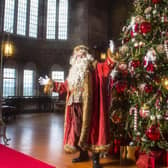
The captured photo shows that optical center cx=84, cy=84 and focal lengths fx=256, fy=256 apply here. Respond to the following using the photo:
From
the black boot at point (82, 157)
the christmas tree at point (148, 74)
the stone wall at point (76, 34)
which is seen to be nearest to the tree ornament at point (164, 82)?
the christmas tree at point (148, 74)

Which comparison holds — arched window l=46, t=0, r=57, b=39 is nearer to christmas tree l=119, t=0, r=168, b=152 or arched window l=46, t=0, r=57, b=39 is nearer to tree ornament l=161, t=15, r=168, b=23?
christmas tree l=119, t=0, r=168, b=152

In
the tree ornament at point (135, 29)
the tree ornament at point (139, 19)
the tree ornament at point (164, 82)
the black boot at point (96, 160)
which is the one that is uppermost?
the tree ornament at point (139, 19)

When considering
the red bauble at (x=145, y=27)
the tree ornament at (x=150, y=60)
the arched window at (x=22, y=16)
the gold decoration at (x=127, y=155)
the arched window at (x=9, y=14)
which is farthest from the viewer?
the arched window at (x=22, y=16)

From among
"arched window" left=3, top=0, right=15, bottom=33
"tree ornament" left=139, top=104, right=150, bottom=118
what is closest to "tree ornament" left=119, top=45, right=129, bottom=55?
"tree ornament" left=139, top=104, right=150, bottom=118

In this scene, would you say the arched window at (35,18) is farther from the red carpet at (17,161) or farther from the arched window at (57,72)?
the red carpet at (17,161)

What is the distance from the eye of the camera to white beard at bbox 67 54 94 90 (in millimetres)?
3369

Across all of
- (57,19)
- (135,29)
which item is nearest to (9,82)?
(57,19)

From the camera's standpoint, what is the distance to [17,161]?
3.61m

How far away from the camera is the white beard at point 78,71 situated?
3369 millimetres

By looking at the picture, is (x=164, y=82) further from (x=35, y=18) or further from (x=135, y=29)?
(x=35, y=18)

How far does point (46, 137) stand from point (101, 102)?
9.43 feet

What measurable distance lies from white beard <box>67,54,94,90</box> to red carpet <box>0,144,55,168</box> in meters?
1.15

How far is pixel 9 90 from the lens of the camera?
37.9ft

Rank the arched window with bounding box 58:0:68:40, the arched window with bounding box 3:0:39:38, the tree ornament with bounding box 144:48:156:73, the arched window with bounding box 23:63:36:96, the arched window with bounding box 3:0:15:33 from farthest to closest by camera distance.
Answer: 1. the arched window with bounding box 58:0:68:40
2. the arched window with bounding box 23:63:36:96
3. the arched window with bounding box 3:0:39:38
4. the arched window with bounding box 3:0:15:33
5. the tree ornament with bounding box 144:48:156:73
